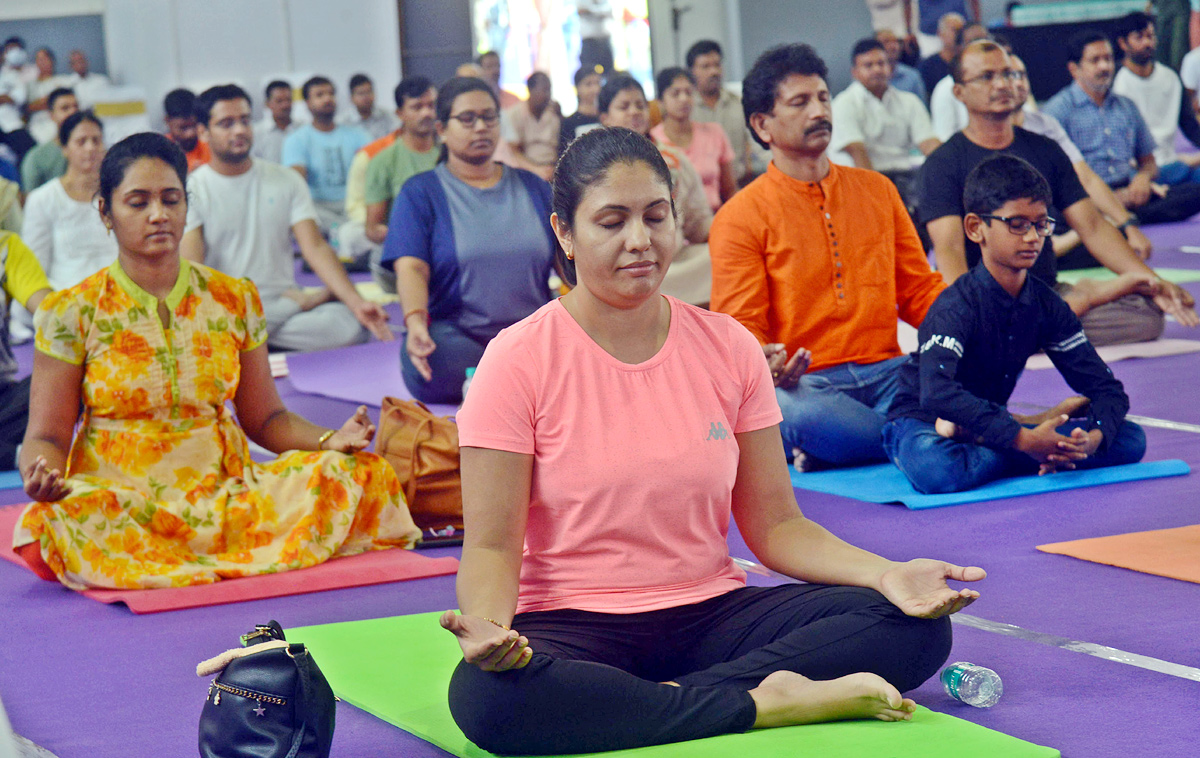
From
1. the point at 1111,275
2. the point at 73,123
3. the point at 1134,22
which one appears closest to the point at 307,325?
the point at 73,123

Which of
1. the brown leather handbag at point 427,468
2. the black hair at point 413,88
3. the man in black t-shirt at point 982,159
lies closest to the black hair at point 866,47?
the black hair at point 413,88

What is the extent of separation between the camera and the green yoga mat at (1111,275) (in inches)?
274

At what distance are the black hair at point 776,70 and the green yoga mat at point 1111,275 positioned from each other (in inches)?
123

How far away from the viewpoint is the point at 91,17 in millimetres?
14922

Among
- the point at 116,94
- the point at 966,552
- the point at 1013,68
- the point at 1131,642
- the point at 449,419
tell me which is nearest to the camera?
the point at 1131,642

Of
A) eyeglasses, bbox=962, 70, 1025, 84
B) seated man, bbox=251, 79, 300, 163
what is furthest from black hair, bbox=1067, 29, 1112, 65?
seated man, bbox=251, 79, 300, 163

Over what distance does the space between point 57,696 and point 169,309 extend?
1099 millimetres

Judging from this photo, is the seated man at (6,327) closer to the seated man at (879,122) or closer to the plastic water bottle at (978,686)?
the plastic water bottle at (978,686)

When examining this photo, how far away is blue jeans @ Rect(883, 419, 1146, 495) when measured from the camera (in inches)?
150

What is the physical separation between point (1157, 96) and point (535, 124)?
409 centimetres

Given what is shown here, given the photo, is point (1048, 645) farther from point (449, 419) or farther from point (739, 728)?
point (449, 419)

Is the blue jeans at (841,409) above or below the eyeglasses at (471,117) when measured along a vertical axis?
below

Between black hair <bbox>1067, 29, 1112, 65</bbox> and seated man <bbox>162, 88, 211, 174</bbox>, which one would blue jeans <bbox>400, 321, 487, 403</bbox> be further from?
black hair <bbox>1067, 29, 1112, 65</bbox>

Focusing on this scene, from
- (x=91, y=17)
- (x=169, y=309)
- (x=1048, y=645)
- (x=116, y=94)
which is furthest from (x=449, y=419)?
(x=91, y=17)
